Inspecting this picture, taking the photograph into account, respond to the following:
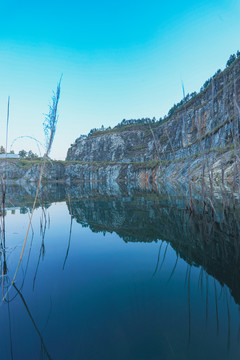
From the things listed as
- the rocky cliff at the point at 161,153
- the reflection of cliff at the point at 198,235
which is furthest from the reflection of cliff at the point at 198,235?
the rocky cliff at the point at 161,153

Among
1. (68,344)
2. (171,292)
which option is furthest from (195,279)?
(68,344)

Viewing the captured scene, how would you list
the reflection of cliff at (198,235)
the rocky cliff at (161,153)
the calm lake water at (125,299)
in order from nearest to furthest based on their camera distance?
the calm lake water at (125,299) < the reflection of cliff at (198,235) < the rocky cliff at (161,153)

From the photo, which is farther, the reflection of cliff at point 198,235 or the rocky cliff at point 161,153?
the rocky cliff at point 161,153

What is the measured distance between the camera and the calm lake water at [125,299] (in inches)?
78.3

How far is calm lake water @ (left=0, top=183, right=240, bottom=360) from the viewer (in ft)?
6.52

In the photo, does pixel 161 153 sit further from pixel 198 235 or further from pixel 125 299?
pixel 125 299

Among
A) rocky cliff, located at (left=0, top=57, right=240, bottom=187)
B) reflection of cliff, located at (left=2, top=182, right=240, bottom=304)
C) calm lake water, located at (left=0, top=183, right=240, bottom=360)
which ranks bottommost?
calm lake water, located at (left=0, top=183, right=240, bottom=360)

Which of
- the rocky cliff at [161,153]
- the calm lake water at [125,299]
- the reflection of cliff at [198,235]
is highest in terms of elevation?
the rocky cliff at [161,153]

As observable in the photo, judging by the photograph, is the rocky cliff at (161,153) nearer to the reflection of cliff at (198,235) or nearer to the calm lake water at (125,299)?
the reflection of cliff at (198,235)

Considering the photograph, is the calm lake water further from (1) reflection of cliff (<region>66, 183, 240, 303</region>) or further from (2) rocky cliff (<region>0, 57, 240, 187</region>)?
(2) rocky cliff (<region>0, 57, 240, 187</region>)

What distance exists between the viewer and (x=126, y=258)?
14.9 ft

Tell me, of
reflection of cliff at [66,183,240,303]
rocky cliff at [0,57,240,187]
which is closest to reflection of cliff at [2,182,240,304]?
reflection of cliff at [66,183,240,303]

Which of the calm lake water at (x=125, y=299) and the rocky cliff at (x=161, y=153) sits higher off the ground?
the rocky cliff at (x=161, y=153)

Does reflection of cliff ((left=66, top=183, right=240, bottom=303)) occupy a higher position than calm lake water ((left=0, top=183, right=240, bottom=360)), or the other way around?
reflection of cliff ((left=66, top=183, right=240, bottom=303))
